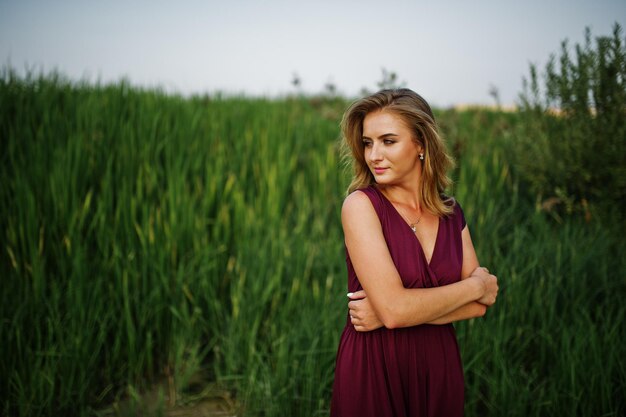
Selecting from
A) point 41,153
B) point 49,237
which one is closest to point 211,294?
point 49,237

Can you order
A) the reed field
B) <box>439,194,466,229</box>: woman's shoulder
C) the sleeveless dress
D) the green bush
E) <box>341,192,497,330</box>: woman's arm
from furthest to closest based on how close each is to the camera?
the green bush → the reed field → <box>439,194,466,229</box>: woman's shoulder → the sleeveless dress → <box>341,192,497,330</box>: woman's arm

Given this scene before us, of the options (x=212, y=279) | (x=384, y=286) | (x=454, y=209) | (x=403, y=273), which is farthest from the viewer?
(x=212, y=279)

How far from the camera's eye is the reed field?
8.94 ft

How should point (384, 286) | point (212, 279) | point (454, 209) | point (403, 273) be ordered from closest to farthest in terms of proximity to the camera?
1. point (384, 286)
2. point (403, 273)
3. point (454, 209)
4. point (212, 279)

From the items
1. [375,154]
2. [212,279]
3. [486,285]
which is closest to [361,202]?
[375,154]

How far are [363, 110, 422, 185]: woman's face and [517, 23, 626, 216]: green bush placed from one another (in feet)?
8.91

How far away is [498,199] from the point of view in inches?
179

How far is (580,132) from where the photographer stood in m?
4.01

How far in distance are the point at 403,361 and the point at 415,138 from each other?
723 mm

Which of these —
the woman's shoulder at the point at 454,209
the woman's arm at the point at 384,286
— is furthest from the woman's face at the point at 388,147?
the woman's shoulder at the point at 454,209

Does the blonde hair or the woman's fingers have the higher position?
the blonde hair

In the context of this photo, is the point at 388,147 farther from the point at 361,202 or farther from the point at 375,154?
the point at 361,202

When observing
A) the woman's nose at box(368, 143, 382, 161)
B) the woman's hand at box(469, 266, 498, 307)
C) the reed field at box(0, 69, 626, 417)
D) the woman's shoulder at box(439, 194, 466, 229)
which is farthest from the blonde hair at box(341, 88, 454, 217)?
the reed field at box(0, 69, 626, 417)

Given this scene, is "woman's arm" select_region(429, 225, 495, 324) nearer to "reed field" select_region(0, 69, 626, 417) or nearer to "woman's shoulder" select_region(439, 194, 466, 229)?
"woman's shoulder" select_region(439, 194, 466, 229)
